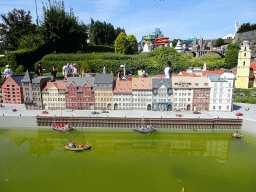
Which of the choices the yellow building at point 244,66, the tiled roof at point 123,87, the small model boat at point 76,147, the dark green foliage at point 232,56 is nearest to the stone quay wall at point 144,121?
the tiled roof at point 123,87

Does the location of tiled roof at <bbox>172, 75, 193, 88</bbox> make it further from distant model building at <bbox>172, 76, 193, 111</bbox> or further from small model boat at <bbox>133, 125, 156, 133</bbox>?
small model boat at <bbox>133, 125, 156, 133</bbox>

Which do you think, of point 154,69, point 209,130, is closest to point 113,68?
point 154,69

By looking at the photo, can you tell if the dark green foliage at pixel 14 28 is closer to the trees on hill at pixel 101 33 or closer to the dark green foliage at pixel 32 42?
the dark green foliage at pixel 32 42

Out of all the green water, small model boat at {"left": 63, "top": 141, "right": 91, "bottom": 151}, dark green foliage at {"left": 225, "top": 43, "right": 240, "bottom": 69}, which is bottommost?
the green water

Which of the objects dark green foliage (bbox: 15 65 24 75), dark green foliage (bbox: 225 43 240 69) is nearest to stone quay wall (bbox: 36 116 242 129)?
dark green foliage (bbox: 15 65 24 75)

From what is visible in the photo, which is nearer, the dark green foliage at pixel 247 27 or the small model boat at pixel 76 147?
the small model boat at pixel 76 147

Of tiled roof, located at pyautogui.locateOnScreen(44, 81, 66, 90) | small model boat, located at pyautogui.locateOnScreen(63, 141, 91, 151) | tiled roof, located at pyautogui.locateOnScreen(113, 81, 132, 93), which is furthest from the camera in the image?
tiled roof, located at pyautogui.locateOnScreen(44, 81, 66, 90)

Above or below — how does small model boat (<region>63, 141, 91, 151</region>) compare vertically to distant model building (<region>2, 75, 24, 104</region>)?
below
